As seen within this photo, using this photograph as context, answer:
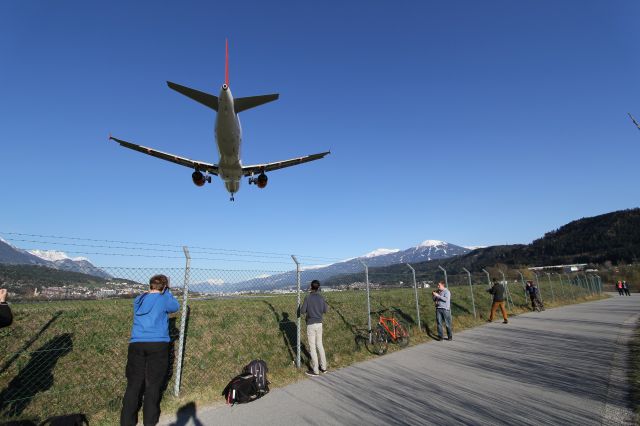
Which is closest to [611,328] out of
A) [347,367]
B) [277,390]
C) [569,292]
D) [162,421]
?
[347,367]

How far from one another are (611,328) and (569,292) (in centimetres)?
2233

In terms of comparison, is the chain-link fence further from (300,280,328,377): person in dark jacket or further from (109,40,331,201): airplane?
(109,40,331,201): airplane

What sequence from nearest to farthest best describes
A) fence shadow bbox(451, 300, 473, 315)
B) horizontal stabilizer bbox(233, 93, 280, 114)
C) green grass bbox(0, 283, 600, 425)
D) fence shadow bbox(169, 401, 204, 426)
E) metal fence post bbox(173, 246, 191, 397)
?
fence shadow bbox(169, 401, 204, 426) → green grass bbox(0, 283, 600, 425) → metal fence post bbox(173, 246, 191, 397) → fence shadow bbox(451, 300, 473, 315) → horizontal stabilizer bbox(233, 93, 280, 114)

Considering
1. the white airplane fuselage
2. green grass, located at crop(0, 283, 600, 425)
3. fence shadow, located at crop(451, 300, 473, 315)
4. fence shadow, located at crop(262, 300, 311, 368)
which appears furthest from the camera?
fence shadow, located at crop(451, 300, 473, 315)

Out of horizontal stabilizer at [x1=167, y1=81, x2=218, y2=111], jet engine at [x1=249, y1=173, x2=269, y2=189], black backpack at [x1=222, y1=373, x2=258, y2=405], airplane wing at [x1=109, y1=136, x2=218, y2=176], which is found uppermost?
horizontal stabilizer at [x1=167, y1=81, x2=218, y2=111]

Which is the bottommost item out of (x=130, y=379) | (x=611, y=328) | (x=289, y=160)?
(x=611, y=328)

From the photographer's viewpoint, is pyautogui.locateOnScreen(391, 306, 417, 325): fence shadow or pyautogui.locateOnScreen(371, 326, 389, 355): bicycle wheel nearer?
pyautogui.locateOnScreen(371, 326, 389, 355): bicycle wheel

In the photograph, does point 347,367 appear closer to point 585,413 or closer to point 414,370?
point 414,370

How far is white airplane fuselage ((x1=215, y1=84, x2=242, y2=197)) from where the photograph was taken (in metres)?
16.4

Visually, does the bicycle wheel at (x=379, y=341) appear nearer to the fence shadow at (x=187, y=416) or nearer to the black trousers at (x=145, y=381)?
the fence shadow at (x=187, y=416)

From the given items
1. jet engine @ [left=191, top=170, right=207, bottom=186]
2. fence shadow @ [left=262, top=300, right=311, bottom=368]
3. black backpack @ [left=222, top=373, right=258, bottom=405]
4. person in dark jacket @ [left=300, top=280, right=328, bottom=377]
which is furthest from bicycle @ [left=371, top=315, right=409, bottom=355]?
jet engine @ [left=191, top=170, right=207, bottom=186]

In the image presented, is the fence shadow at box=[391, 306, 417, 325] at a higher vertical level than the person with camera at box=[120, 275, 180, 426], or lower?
lower

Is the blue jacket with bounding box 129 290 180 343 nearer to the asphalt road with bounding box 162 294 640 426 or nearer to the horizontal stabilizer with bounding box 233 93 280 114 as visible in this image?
the asphalt road with bounding box 162 294 640 426

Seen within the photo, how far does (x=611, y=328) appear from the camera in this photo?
12883mm
